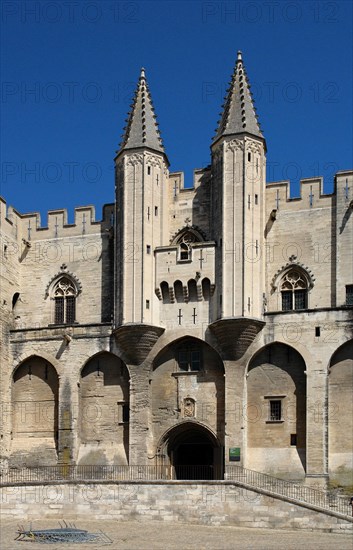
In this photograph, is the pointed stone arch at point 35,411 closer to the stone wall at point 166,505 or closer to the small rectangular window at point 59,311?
the small rectangular window at point 59,311

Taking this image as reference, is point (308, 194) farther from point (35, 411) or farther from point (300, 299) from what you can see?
point (35, 411)

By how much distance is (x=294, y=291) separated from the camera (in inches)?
1686

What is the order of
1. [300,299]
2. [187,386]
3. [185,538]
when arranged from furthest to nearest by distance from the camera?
[300,299] → [187,386] → [185,538]

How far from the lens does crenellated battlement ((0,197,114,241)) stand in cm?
4575

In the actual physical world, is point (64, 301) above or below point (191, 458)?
above

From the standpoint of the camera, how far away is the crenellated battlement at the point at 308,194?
4241 cm

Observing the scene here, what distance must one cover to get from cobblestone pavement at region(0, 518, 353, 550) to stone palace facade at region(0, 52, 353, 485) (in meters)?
4.54

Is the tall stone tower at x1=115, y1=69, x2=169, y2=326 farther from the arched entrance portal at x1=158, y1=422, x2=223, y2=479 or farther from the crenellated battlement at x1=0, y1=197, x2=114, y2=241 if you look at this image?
the arched entrance portal at x1=158, y1=422, x2=223, y2=479

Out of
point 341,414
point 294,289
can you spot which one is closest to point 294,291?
point 294,289

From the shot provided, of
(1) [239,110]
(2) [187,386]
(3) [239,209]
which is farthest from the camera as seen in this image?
(1) [239,110]

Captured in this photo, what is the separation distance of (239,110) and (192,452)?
15.3m

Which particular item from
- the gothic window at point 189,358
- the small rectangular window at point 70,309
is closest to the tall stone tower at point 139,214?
the gothic window at point 189,358

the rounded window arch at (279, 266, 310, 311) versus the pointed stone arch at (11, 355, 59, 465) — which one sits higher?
the rounded window arch at (279, 266, 310, 311)

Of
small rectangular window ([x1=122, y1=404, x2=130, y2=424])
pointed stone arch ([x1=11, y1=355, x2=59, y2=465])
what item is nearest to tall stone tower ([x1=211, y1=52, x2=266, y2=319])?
small rectangular window ([x1=122, y1=404, x2=130, y2=424])
